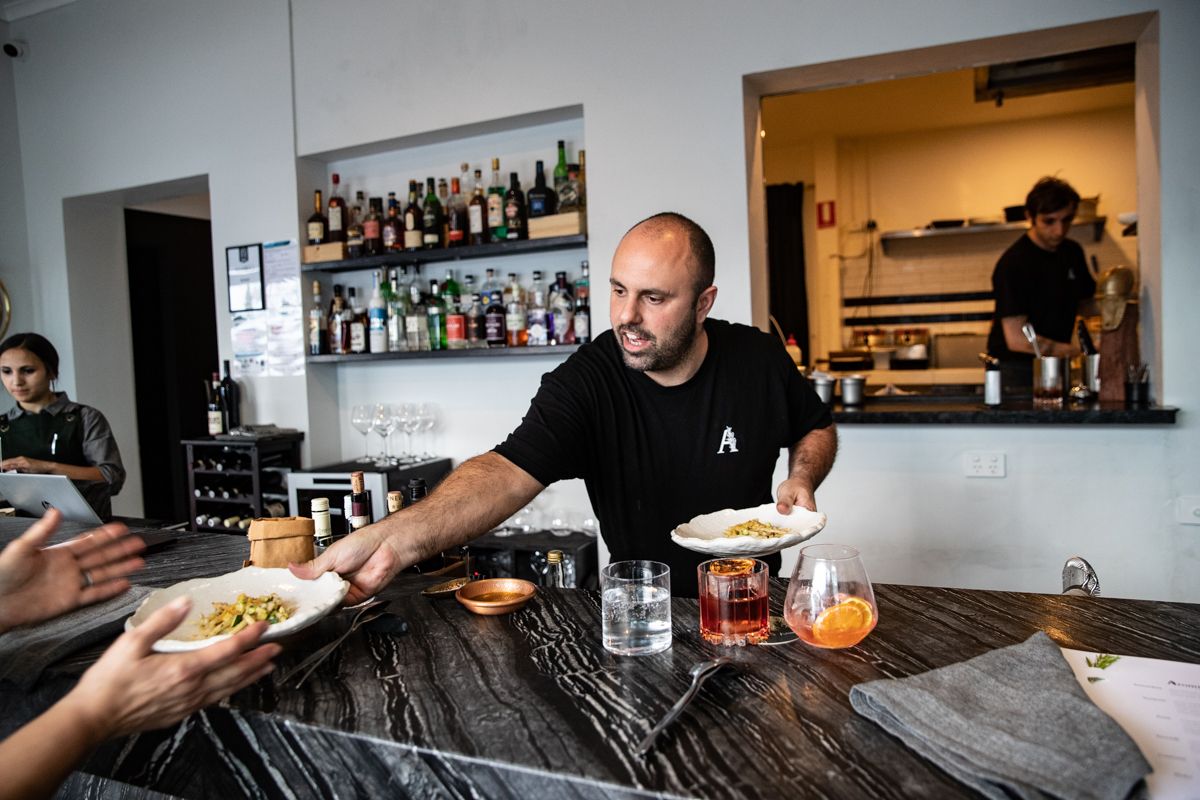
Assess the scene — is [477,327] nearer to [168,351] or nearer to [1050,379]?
[1050,379]

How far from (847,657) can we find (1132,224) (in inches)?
122

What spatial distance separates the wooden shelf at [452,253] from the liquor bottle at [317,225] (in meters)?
0.13

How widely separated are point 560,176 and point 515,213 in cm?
25

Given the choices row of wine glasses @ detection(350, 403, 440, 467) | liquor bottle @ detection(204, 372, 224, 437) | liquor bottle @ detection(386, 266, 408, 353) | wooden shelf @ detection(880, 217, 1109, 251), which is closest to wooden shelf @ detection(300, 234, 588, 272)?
liquor bottle @ detection(386, 266, 408, 353)

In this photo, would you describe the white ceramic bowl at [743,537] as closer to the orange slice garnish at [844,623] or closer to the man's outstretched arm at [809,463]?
the man's outstretched arm at [809,463]

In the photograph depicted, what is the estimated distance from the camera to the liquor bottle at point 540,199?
3553 millimetres

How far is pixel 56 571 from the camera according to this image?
1301 mm

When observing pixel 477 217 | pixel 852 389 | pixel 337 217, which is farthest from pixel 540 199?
pixel 852 389

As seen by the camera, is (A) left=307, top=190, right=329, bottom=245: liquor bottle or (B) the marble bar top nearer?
(B) the marble bar top

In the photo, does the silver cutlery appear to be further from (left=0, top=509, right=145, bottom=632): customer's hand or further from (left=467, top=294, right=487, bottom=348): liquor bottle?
(left=467, top=294, right=487, bottom=348): liquor bottle

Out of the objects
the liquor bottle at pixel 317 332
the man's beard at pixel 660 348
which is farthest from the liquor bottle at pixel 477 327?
the man's beard at pixel 660 348

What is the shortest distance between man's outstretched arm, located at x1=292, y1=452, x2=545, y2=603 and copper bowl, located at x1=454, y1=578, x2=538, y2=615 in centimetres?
9

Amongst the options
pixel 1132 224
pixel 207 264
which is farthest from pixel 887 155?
pixel 207 264

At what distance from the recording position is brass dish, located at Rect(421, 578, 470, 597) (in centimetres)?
154
